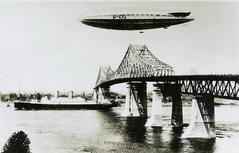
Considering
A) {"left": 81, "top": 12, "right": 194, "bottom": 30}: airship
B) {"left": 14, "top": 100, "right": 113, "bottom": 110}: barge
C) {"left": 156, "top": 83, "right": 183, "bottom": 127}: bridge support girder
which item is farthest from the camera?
{"left": 14, "top": 100, "right": 113, "bottom": 110}: barge

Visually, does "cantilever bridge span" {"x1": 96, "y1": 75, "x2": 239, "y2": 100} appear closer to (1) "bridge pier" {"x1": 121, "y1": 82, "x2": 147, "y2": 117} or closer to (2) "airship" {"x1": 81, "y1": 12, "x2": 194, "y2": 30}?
(2) "airship" {"x1": 81, "y1": 12, "x2": 194, "y2": 30}

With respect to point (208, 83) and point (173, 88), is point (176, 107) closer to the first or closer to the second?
point (173, 88)

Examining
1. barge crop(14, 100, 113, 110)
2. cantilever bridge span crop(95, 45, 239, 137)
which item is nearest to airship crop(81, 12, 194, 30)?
cantilever bridge span crop(95, 45, 239, 137)

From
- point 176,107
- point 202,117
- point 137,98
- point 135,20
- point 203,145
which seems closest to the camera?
point 135,20

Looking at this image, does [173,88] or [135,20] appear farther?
[173,88]

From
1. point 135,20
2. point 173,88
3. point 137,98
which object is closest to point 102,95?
point 137,98

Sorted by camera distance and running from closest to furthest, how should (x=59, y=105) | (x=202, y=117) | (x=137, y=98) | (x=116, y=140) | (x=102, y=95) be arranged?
(x=116, y=140) → (x=202, y=117) → (x=137, y=98) → (x=59, y=105) → (x=102, y=95)

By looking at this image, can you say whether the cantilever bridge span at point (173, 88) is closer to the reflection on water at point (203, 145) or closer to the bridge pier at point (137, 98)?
the bridge pier at point (137, 98)
